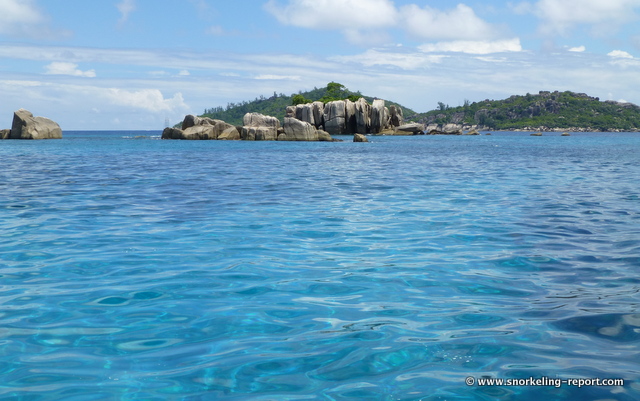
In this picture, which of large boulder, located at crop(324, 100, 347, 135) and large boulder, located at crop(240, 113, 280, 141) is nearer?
large boulder, located at crop(240, 113, 280, 141)

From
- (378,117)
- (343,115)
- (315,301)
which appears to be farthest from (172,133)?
(315,301)

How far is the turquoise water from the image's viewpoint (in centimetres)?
416

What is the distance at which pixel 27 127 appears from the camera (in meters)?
64.3

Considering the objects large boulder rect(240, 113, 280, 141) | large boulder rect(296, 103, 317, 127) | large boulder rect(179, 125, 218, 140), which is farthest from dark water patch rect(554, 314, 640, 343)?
large boulder rect(296, 103, 317, 127)

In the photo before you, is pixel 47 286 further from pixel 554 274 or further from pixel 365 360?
pixel 554 274

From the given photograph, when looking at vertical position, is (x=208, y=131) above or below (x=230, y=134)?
above

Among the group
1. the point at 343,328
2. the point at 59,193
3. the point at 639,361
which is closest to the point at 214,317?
the point at 343,328

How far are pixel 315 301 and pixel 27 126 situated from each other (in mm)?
68983

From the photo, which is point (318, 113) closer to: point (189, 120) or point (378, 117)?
point (378, 117)

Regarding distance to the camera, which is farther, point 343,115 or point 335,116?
point 343,115

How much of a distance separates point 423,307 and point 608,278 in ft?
9.05

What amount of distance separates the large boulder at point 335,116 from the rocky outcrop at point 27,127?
37344 mm

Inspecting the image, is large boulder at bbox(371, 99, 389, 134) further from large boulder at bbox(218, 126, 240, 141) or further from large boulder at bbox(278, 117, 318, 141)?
large boulder at bbox(218, 126, 240, 141)

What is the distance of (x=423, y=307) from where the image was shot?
5.77 metres
